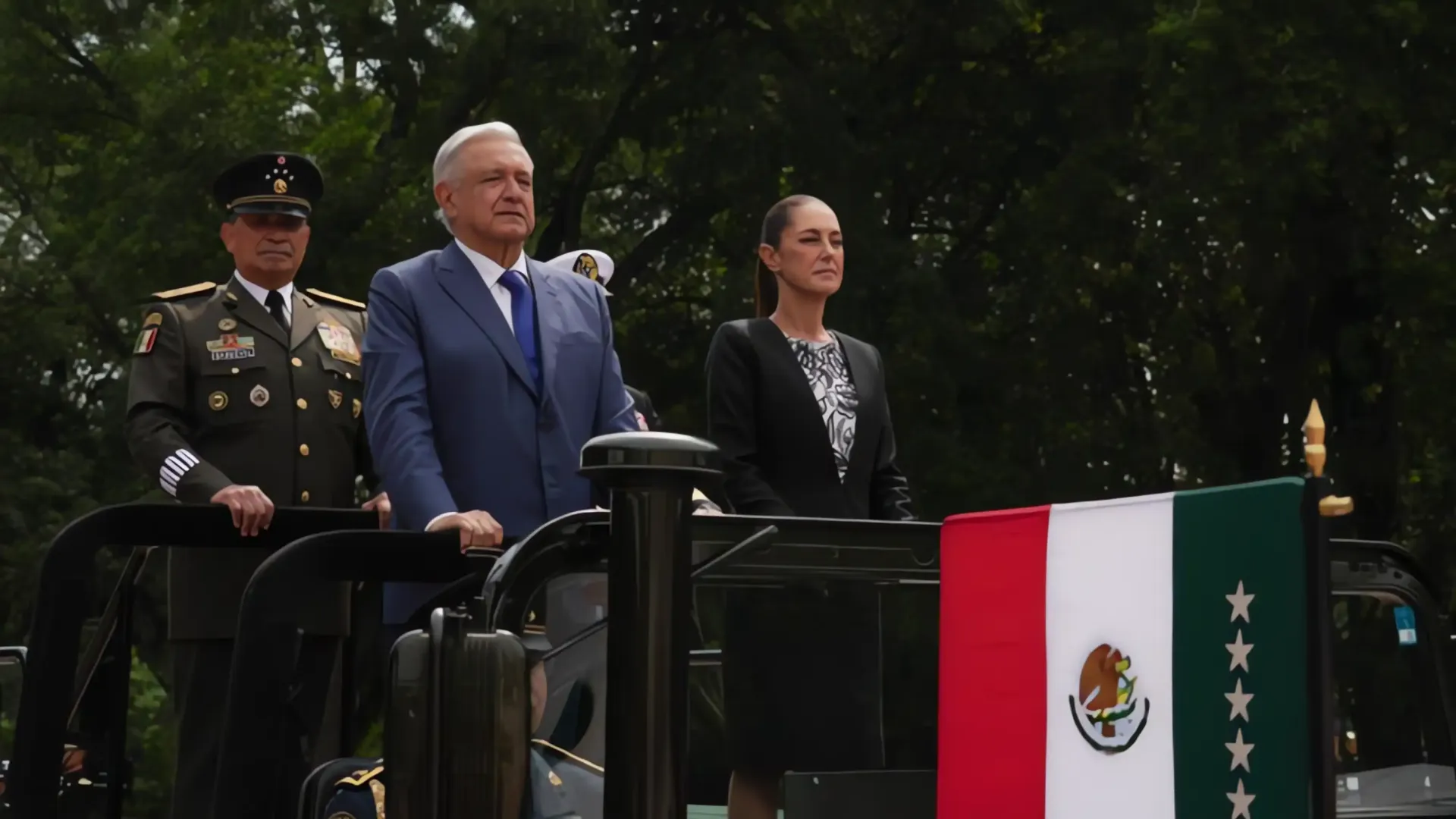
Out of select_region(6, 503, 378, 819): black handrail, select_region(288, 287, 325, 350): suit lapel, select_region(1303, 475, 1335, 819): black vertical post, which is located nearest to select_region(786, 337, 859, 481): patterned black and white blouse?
select_region(288, 287, 325, 350): suit lapel

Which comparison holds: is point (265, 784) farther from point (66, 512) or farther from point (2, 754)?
point (66, 512)

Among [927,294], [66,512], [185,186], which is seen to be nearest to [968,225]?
[927,294]

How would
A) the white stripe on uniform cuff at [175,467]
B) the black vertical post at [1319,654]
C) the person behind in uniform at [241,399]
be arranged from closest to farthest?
the black vertical post at [1319,654], the person behind in uniform at [241,399], the white stripe on uniform cuff at [175,467]

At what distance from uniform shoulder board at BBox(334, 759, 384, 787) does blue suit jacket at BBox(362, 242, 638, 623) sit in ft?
2.08

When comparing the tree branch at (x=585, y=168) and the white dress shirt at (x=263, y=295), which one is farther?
the tree branch at (x=585, y=168)

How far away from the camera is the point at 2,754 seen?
5.04 m

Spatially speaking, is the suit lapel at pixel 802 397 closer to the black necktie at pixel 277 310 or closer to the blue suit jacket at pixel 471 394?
the blue suit jacket at pixel 471 394

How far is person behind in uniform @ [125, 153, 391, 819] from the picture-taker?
391cm

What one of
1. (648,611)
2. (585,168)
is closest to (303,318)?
(648,611)

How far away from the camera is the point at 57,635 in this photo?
3344 millimetres

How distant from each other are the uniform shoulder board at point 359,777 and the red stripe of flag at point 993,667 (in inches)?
26.7

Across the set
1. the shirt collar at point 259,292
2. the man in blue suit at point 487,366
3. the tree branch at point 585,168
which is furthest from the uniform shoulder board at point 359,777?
the tree branch at point 585,168

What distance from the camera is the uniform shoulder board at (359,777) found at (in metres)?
2.75

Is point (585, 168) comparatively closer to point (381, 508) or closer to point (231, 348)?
point (231, 348)
